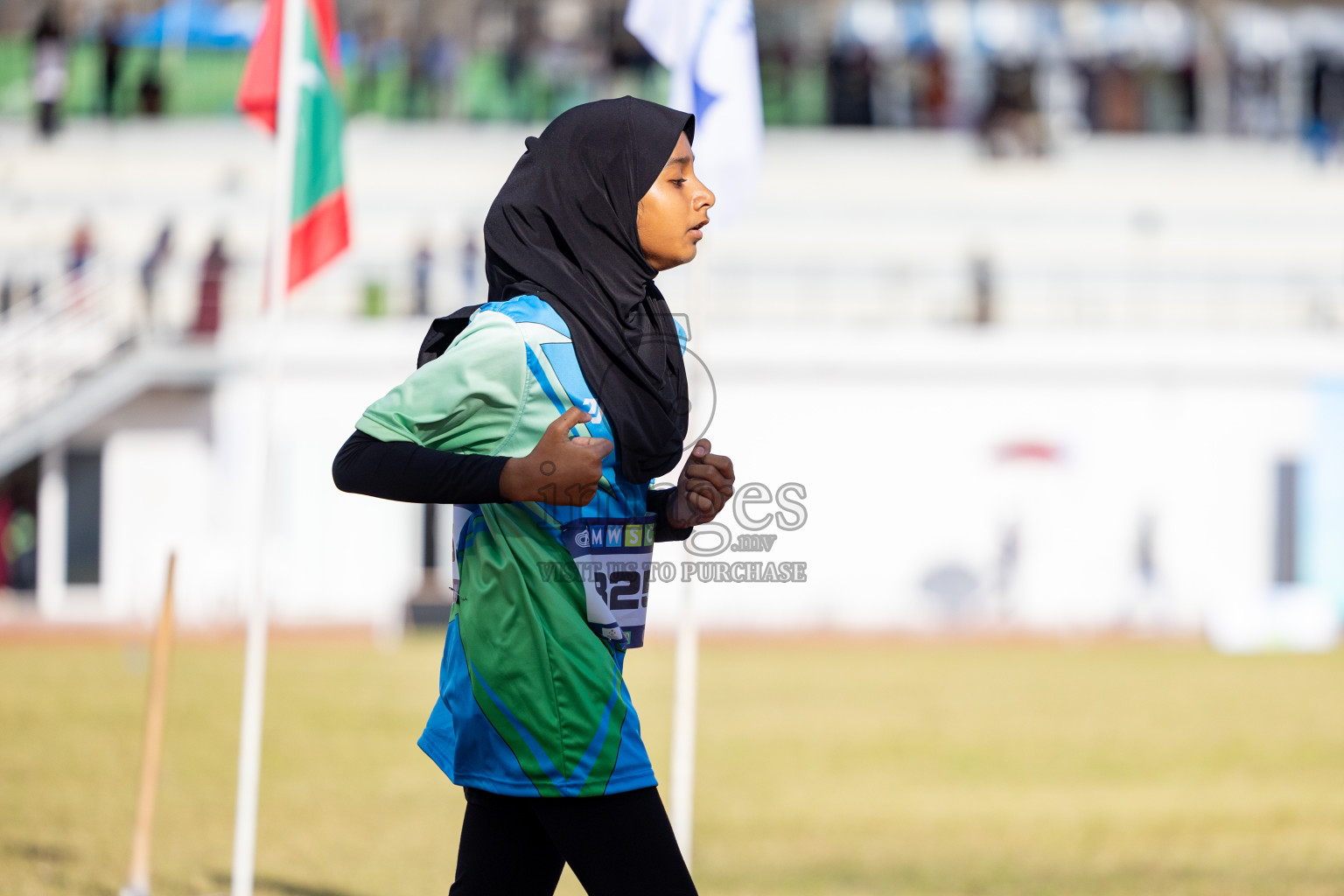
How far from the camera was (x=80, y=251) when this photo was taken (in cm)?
2186

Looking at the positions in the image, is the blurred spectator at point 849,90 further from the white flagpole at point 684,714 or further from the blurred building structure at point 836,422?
the white flagpole at point 684,714

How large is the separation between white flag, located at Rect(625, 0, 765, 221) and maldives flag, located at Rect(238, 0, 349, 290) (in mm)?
1429

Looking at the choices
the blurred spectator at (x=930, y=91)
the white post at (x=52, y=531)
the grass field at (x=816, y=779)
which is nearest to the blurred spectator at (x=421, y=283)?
the white post at (x=52, y=531)

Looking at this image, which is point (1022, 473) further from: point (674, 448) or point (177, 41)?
point (674, 448)

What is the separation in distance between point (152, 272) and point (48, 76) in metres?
7.10

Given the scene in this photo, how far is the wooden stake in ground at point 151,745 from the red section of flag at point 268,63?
2.08 meters

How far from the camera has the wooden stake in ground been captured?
5.30 metres

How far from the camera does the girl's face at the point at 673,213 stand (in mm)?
2514

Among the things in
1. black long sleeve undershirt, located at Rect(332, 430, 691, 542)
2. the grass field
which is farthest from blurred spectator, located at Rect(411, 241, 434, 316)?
black long sleeve undershirt, located at Rect(332, 430, 691, 542)

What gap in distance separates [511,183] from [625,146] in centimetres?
20

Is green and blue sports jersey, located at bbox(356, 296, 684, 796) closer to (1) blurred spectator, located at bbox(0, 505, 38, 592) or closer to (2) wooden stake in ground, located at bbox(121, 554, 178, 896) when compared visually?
(2) wooden stake in ground, located at bbox(121, 554, 178, 896)

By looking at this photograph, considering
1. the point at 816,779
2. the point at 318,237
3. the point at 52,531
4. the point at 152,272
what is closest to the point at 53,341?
the point at 152,272

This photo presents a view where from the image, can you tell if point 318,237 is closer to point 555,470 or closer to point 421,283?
point 555,470

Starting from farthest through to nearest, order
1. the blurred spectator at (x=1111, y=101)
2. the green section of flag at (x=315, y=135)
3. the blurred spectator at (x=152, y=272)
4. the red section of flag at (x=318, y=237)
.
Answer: the blurred spectator at (x=1111, y=101)
the blurred spectator at (x=152, y=272)
the red section of flag at (x=318, y=237)
the green section of flag at (x=315, y=135)
